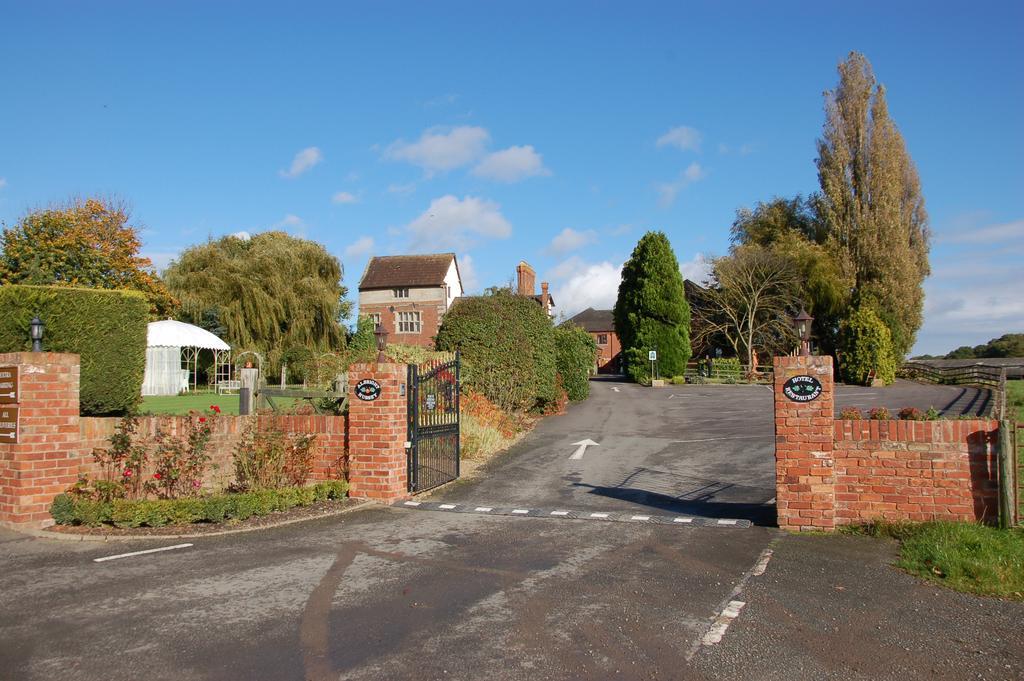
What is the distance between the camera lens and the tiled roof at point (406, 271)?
2258 inches

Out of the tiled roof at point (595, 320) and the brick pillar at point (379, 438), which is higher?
the tiled roof at point (595, 320)

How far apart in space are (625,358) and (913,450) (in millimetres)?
36310

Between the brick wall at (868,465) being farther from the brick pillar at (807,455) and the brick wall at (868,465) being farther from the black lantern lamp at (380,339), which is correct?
the black lantern lamp at (380,339)

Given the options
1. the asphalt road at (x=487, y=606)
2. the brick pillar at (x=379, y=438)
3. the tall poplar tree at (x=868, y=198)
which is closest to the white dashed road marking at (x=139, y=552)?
the asphalt road at (x=487, y=606)

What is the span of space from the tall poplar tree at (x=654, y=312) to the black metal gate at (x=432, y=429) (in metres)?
30.4

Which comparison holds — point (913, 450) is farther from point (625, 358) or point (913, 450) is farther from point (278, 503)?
point (625, 358)

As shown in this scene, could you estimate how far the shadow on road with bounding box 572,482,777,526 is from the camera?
363 inches

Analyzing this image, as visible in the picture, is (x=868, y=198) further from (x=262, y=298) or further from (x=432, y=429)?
(x=432, y=429)

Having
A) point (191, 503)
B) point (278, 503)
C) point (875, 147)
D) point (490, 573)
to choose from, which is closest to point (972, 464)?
point (490, 573)

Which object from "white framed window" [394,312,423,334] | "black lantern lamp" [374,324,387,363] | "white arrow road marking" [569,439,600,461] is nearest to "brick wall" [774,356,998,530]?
"black lantern lamp" [374,324,387,363]

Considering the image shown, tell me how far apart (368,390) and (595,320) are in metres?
74.8

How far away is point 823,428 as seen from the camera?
27.0ft

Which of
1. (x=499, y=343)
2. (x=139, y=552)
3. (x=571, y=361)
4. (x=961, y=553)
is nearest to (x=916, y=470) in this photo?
(x=961, y=553)

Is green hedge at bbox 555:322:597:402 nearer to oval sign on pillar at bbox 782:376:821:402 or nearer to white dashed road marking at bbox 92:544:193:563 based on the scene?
oval sign on pillar at bbox 782:376:821:402
